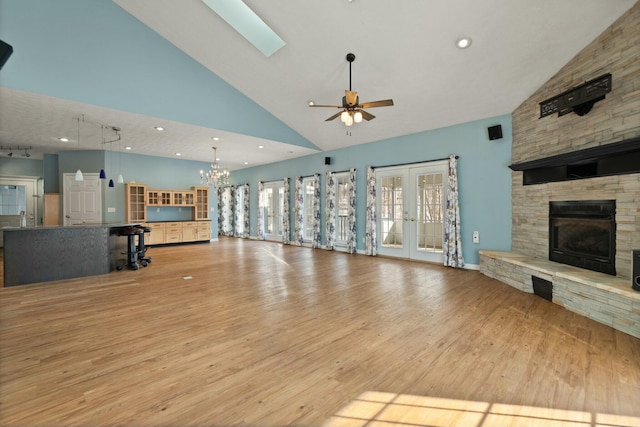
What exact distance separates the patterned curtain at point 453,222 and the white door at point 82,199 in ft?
32.2

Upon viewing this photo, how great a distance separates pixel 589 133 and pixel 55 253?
882cm

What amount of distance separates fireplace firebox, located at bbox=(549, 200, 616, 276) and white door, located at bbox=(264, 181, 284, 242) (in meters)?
7.90

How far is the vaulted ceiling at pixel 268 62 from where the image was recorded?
3793mm

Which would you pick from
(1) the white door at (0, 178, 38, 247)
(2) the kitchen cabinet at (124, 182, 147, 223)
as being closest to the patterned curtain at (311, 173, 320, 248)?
(2) the kitchen cabinet at (124, 182, 147, 223)

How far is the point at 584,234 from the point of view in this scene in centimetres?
378

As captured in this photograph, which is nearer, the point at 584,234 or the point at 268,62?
the point at 584,234

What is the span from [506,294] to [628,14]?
3.84m

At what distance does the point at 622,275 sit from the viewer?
10.7 feet

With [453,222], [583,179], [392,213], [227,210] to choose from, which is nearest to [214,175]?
[392,213]

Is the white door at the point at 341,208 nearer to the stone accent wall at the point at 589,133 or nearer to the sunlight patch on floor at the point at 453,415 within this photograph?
the stone accent wall at the point at 589,133

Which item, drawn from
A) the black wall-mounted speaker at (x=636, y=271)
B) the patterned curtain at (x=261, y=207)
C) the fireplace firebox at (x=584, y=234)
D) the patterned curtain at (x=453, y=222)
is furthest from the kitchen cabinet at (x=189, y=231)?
the black wall-mounted speaker at (x=636, y=271)

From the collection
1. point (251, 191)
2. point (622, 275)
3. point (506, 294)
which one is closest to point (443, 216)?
point (506, 294)

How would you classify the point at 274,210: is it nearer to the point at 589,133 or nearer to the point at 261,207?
the point at 261,207

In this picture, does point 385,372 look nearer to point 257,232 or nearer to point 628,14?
point 628,14
